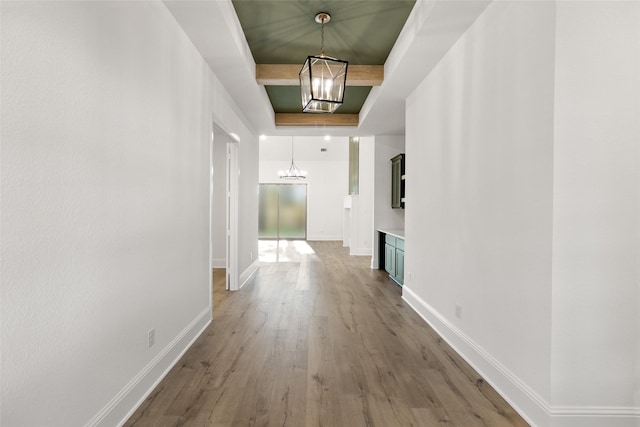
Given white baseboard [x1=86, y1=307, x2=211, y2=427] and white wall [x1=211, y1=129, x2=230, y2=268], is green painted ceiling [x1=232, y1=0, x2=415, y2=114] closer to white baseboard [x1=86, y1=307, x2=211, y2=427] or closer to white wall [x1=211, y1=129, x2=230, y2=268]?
white baseboard [x1=86, y1=307, x2=211, y2=427]

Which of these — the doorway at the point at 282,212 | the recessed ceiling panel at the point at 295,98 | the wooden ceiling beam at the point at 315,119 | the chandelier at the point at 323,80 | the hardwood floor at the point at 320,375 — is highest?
the recessed ceiling panel at the point at 295,98

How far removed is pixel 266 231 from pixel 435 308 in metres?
9.11

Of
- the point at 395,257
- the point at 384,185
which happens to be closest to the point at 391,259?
the point at 395,257

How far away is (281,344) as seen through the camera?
2965 millimetres

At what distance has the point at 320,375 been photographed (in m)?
2.43

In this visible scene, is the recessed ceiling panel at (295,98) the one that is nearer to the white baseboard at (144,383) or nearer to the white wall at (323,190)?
the white baseboard at (144,383)

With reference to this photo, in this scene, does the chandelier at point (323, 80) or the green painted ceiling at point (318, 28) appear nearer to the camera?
the chandelier at point (323, 80)

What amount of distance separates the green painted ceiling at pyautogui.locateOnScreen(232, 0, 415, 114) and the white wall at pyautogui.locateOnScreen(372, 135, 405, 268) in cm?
280

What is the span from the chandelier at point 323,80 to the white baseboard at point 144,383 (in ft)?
7.28

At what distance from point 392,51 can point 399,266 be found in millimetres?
3019

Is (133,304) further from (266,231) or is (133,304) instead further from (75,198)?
(266,231)

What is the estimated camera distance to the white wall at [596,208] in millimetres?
1747

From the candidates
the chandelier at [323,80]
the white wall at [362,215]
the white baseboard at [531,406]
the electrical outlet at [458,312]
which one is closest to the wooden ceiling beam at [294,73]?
the chandelier at [323,80]

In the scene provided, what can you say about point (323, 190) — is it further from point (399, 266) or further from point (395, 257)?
point (399, 266)
